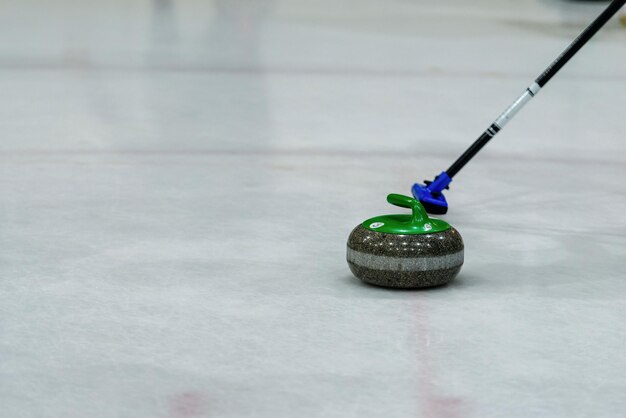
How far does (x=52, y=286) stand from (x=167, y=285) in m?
0.29

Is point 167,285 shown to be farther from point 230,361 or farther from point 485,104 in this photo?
point 485,104

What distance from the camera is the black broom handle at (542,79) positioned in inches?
156

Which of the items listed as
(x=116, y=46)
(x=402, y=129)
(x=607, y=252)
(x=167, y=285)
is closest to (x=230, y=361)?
(x=167, y=285)

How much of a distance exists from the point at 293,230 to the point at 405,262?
2.65ft

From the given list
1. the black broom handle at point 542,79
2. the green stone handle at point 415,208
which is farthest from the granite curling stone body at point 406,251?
the black broom handle at point 542,79

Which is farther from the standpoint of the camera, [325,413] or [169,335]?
[169,335]

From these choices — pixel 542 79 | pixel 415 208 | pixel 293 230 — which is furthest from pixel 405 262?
pixel 542 79

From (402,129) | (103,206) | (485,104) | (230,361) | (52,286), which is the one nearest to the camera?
(230,361)

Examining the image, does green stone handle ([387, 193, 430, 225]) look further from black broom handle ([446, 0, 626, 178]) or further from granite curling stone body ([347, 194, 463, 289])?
black broom handle ([446, 0, 626, 178])

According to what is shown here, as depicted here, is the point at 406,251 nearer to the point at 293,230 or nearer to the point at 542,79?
the point at 293,230

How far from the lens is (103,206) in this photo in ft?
14.3

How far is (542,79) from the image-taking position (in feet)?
13.5

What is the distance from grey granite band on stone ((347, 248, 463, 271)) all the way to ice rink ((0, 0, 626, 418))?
0.26ft

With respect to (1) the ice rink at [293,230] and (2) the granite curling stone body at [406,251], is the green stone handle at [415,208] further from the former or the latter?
(1) the ice rink at [293,230]
